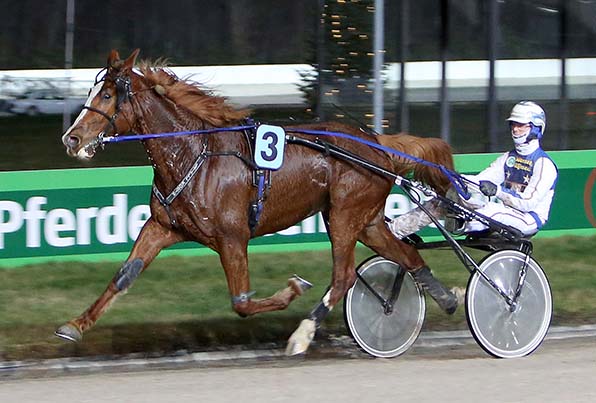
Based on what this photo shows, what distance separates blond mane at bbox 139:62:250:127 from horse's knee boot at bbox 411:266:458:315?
153cm

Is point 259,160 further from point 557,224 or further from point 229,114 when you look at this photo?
point 557,224

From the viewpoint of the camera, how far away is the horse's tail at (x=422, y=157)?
25.9ft

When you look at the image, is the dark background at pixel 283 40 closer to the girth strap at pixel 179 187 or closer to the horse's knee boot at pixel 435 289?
the horse's knee boot at pixel 435 289

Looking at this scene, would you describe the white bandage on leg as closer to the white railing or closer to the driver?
the driver

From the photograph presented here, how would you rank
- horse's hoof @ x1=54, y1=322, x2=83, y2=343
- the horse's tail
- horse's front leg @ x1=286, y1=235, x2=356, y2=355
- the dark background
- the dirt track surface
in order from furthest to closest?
the dark background → the horse's tail → horse's front leg @ x1=286, y1=235, x2=356, y2=355 → horse's hoof @ x1=54, y1=322, x2=83, y2=343 → the dirt track surface

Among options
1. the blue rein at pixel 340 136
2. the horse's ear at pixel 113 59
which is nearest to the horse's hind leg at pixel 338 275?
the blue rein at pixel 340 136

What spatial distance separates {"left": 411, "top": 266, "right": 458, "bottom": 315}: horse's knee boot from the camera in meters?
7.77

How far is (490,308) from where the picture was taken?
24.7ft

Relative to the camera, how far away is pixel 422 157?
7.96 m

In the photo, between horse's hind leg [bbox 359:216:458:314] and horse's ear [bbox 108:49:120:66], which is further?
horse's hind leg [bbox 359:216:458:314]

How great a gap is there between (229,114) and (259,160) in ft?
1.39

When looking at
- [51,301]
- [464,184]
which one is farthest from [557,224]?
[51,301]

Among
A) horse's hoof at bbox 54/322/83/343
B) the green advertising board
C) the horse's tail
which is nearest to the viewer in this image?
horse's hoof at bbox 54/322/83/343

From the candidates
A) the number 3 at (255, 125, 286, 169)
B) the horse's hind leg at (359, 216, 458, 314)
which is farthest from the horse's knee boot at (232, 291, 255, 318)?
the horse's hind leg at (359, 216, 458, 314)
